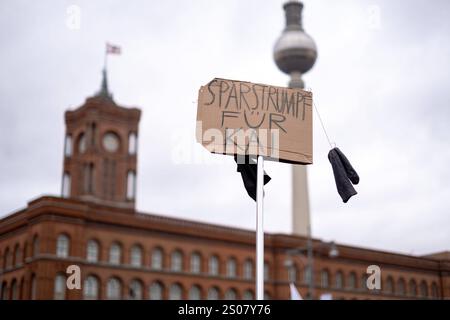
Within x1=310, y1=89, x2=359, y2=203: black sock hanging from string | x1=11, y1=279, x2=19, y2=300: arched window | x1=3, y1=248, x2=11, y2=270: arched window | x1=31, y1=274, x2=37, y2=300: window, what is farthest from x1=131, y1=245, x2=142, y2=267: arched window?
x1=310, y1=89, x2=359, y2=203: black sock hanging from string

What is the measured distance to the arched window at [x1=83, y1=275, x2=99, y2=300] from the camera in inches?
2408

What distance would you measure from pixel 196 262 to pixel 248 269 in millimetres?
5839

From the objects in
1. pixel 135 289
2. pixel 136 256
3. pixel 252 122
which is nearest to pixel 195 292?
pixel 135 289

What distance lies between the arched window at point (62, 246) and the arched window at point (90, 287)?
2.81 m

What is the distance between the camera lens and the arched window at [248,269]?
7233cm

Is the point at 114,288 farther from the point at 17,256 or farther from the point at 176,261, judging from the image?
the point at 17,256

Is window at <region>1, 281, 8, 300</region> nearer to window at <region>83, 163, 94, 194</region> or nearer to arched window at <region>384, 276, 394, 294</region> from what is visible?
window at <region>83, 163, 94, 194</region>

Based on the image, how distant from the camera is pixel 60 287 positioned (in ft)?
195

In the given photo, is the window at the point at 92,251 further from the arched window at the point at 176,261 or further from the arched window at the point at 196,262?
→ the arched window at the point at 196,262

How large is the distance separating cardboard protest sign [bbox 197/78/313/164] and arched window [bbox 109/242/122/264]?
2256 inches

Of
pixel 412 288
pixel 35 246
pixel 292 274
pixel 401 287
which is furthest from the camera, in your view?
pixel 292 274

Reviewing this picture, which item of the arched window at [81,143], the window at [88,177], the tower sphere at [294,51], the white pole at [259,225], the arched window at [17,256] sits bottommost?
the white pole at [259,225]

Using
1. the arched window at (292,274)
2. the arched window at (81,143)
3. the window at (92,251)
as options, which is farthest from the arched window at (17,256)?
the arched window at (292,274)
